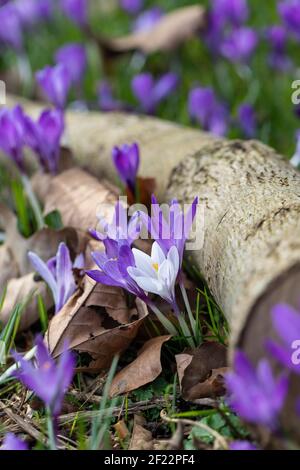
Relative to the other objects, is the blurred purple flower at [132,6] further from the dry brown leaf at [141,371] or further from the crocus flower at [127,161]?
the dry brown leaf at [141,371]

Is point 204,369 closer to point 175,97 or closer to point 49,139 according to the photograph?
point 49,139

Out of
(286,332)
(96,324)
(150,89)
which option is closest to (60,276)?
(96,324)

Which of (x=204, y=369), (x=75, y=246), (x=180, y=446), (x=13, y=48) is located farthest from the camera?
(x=13, y=48)

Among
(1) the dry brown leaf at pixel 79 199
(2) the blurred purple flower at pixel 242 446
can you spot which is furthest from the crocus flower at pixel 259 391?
(1) the dry brown leaf at pixel 79 199

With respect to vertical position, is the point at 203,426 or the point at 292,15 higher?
the point at 292,15

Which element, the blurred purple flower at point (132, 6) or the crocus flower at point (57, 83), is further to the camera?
the blurred purple flower at point (132, 6)

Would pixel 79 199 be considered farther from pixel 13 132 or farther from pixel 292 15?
pixel 292 15
